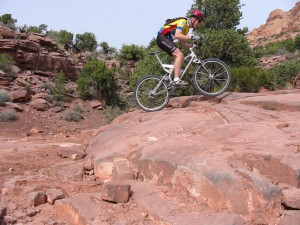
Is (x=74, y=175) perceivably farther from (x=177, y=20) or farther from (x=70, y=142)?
(x=177, y=20)

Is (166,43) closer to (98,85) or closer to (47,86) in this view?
(98,85)

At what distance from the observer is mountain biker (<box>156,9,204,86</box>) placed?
6.14m

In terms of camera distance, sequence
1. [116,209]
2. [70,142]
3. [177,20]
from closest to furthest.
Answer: [116,209]
[177,20]
[70,142]

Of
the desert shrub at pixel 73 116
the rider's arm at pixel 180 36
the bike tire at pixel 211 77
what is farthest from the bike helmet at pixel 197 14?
the desert shrub at pixel 73 116

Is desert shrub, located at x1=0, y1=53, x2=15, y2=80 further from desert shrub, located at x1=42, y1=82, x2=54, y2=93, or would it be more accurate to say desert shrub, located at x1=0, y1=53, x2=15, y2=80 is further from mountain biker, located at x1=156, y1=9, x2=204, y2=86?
mountain biker, located at x1=156, y1=9, x2=204, y2=86

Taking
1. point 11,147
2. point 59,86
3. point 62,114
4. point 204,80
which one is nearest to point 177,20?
point 204,80

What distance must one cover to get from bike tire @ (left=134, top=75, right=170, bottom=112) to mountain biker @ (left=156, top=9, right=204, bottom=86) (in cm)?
36

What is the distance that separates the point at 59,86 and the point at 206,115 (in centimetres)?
1325

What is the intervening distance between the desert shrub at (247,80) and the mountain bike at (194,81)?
4705mm

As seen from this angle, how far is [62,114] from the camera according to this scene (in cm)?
1623

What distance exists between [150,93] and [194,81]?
2.69 ft

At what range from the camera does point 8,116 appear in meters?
13.5

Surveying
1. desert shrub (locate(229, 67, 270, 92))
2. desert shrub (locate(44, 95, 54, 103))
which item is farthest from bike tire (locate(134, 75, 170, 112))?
desert shrub (locate(44, 95, 54, 103))

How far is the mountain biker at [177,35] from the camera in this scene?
6.14m
